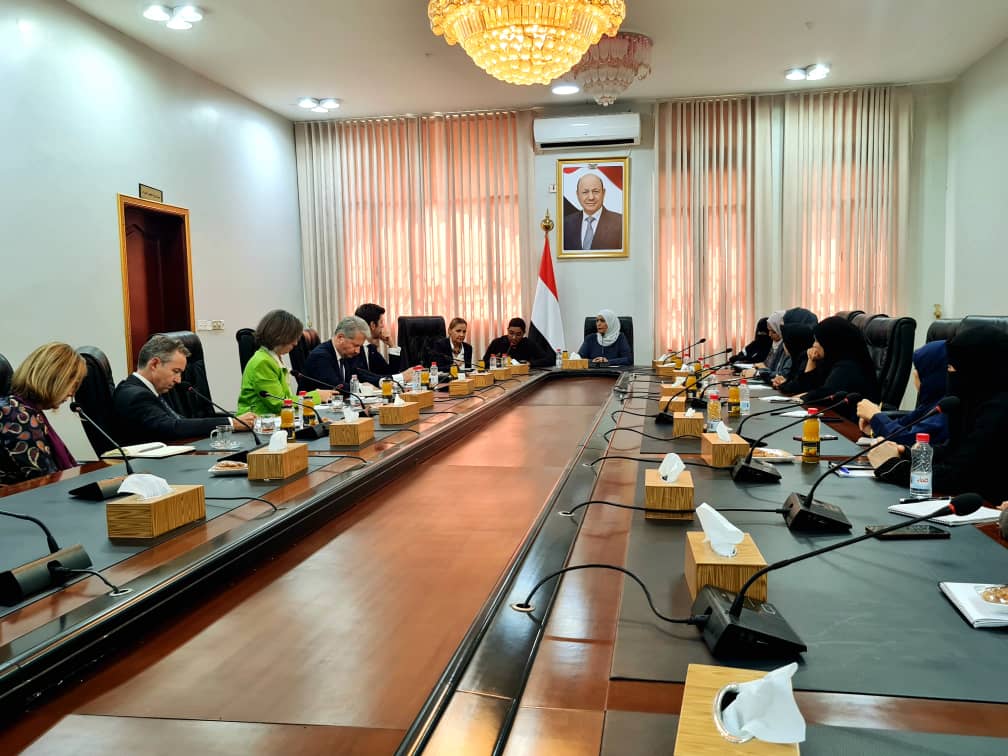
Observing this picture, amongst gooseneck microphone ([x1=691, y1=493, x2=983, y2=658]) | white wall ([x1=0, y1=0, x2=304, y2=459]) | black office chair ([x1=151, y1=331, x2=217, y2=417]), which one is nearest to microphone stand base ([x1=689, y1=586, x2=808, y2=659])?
gooseneck microphone ([x1=691, y1=493, x2=983, y2=658])

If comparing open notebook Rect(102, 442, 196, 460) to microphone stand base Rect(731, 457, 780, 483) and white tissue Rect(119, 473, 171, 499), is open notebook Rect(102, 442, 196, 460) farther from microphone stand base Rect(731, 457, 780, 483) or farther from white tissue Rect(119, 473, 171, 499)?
microphone stand base Rect(731, 457, 780, 483)

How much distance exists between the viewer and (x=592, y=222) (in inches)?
275

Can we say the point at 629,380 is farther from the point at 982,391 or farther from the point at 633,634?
the point at 633,634

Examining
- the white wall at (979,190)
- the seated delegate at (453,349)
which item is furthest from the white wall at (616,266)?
the white wall at (979,190)

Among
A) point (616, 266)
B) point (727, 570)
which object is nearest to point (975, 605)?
point (727, 570)

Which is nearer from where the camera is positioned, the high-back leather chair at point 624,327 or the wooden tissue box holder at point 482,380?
the wooden tissue box holder at point 482,380

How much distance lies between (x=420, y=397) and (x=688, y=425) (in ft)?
4.27

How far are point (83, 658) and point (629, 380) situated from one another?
3.82 metres

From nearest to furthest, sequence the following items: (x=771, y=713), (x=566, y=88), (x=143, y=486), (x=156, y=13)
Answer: (x=771, y=713) → (x=143, y=486) → (x=156, y=13) → (x=566, y=88)

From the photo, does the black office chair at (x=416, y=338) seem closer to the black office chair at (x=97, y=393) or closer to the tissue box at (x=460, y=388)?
the tissue box at (x=460, y=388)

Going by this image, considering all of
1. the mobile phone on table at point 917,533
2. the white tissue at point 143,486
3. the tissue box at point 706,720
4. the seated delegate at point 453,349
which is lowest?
the mobile phone on table at point 917,533

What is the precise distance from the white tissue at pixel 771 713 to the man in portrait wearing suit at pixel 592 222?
6489mm

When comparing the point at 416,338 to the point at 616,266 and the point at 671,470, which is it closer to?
the point at 616,266

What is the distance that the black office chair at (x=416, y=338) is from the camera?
240 inches
